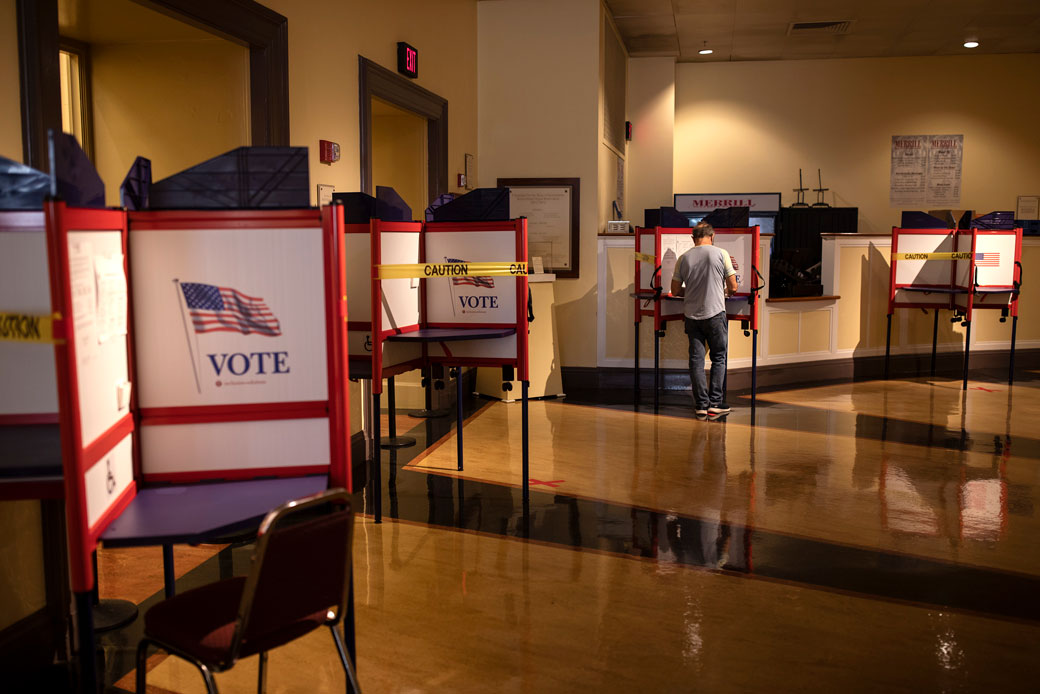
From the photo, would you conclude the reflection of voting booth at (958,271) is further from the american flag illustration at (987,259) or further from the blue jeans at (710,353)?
the blue jeans at (710,353)

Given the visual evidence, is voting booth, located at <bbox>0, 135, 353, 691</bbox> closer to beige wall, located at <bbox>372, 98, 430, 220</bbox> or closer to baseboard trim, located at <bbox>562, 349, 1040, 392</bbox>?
beige wall, located at <bbox>372, 98, 430, 220</bbox>

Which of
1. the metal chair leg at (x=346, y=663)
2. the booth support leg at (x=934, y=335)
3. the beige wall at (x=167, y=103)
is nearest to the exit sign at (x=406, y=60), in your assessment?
the beige wall at (x=167, y=103)

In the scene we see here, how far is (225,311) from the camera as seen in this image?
2023mm

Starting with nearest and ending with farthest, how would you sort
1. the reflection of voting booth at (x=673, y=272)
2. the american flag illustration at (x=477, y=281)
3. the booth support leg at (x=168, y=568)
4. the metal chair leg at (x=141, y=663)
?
the metal chair leg at (x=141, y=663), the booth support leg at (x=168, y=568), the american flag illustration at (x=477, y=281), the reflection of voting booth at (x=673, y=272)

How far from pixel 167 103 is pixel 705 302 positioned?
3.67 metres

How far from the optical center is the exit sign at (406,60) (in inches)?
228

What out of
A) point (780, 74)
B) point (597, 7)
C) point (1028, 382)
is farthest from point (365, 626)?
point (780, 74)

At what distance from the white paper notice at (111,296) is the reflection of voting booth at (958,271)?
296 inches

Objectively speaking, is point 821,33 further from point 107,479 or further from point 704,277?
point 107,479

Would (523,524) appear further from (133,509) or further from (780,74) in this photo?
(780,74)

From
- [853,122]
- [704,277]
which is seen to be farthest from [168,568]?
[853,122]

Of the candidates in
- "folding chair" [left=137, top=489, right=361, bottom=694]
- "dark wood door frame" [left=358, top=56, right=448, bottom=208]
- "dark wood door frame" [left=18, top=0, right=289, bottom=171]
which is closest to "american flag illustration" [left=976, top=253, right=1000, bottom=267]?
"dark wood door frame" [left=358, top=56, right=448, bottom=208]

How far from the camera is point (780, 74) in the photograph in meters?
10.9

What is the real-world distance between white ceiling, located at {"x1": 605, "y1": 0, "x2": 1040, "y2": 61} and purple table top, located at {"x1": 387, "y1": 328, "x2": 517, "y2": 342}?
485 centimetres
